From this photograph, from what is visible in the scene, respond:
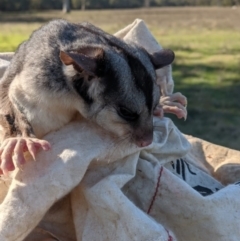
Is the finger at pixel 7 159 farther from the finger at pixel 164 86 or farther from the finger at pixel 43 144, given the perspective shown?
the finger at pixel 164 86

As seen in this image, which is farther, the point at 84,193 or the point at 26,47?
the point at 26,47

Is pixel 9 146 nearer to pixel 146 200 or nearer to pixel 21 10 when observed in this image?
pixel 146 200

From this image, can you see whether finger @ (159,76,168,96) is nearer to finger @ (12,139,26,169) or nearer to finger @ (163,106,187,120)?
finger @ (163,106,187,120)

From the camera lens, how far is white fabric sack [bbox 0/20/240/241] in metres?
Result: 2.13

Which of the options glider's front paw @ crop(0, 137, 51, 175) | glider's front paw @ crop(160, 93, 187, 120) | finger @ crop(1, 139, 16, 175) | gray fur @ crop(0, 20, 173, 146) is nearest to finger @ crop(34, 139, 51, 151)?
glider's front paw @ crop(0, 137, 51, 175)

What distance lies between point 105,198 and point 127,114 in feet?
1.52

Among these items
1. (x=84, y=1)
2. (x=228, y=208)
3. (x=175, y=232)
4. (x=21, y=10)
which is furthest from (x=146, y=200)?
(x=21, y=10)

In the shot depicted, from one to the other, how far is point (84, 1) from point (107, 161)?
2407 centimetres

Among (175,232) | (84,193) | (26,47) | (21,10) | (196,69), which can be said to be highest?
(26,47)

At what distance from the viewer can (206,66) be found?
9992 millimetres

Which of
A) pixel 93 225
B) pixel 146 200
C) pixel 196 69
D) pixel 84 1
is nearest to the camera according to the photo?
pixel 93 225

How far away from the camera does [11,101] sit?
254 cm

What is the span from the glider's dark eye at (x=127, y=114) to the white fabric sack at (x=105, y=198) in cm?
12

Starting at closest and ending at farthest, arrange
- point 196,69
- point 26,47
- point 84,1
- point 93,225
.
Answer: point 93,225
point 26,47
point 196,69
point 84,1
